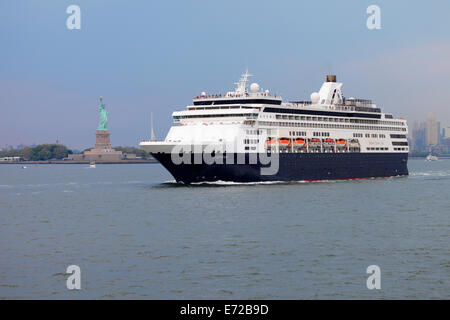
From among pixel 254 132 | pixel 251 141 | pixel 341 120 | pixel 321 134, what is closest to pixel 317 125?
pixel 321 134

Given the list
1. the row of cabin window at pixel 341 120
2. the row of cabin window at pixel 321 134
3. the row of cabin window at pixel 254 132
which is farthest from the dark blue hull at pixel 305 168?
the row of cabin window at pixel 341 120

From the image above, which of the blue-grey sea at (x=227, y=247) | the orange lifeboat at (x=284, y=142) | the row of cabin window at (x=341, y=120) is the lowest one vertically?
the blue-grey sea at (x=227, y=247)

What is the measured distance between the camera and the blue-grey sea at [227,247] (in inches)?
979

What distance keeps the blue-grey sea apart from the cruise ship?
9.25 metres

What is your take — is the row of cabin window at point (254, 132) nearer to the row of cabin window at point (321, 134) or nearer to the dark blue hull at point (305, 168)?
the dark blue hull at point (305, 168)

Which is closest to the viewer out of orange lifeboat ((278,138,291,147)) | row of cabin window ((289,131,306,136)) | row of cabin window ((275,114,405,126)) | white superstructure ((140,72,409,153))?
white superstructure ((140,72,409,153))

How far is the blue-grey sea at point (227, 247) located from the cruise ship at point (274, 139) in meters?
9.25

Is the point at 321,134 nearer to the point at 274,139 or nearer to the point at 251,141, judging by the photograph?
the point at 274,139

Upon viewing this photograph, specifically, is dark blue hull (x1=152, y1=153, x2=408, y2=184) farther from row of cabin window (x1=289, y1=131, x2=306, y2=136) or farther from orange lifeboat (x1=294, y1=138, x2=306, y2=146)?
row of cabin window (x1=289, y1=131, x2=306, y2=136)

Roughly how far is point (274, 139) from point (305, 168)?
19.6 ft

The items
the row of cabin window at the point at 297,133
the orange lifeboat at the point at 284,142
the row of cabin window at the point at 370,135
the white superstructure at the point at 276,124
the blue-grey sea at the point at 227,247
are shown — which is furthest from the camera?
the row of cabin window at the point at 370,135

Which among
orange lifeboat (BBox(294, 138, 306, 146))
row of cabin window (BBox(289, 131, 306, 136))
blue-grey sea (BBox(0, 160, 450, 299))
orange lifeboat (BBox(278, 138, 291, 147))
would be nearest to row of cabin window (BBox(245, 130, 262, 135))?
orange lifeboat (BBox(278, 138, 291, 147))

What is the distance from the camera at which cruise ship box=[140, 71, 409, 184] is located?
66375 mm

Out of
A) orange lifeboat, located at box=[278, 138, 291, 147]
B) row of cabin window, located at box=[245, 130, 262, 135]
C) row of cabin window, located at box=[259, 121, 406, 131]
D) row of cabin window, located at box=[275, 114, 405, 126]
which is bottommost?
orange lifeboat, located at box=[278, 138, 291, 147]
